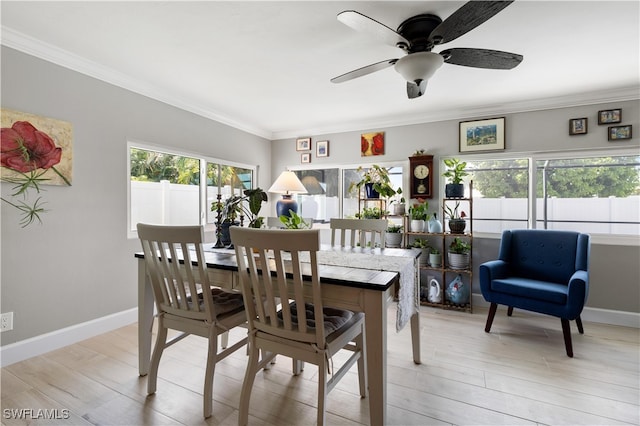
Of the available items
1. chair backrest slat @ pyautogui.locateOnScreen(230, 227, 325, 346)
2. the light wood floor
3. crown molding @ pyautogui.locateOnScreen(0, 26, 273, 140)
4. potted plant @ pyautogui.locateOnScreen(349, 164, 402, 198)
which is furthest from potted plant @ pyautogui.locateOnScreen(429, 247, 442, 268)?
crown molding @ pyautogui.locateOnScreen(0, 26, 273, 140)

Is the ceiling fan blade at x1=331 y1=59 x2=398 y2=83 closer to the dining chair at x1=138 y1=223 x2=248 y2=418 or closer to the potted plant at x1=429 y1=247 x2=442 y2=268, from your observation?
the dining chair at x1=138 y1=223 x2=248 y2=418

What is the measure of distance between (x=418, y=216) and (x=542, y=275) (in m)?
1.34

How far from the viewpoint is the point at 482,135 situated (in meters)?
3.63

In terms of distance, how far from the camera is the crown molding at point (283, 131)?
2273 mm

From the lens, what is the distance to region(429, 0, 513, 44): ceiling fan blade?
1.39m

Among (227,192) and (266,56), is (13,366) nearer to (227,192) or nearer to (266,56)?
(227,192)

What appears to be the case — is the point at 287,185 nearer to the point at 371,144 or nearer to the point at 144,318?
the point at 144,318

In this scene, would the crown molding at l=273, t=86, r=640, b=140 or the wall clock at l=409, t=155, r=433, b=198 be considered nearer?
the crown molding at l=273, t=86, r=640, b=140

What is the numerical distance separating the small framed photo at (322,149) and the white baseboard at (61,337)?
120 inches

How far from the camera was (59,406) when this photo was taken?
5.73ft

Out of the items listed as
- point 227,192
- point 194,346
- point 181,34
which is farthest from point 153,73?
point 194,346

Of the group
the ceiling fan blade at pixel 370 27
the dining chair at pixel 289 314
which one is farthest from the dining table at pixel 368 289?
the ceiling fan blade at pixel 370 27

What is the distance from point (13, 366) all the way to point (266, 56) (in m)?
2.91

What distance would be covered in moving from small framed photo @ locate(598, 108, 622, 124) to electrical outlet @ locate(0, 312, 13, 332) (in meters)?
5.46
